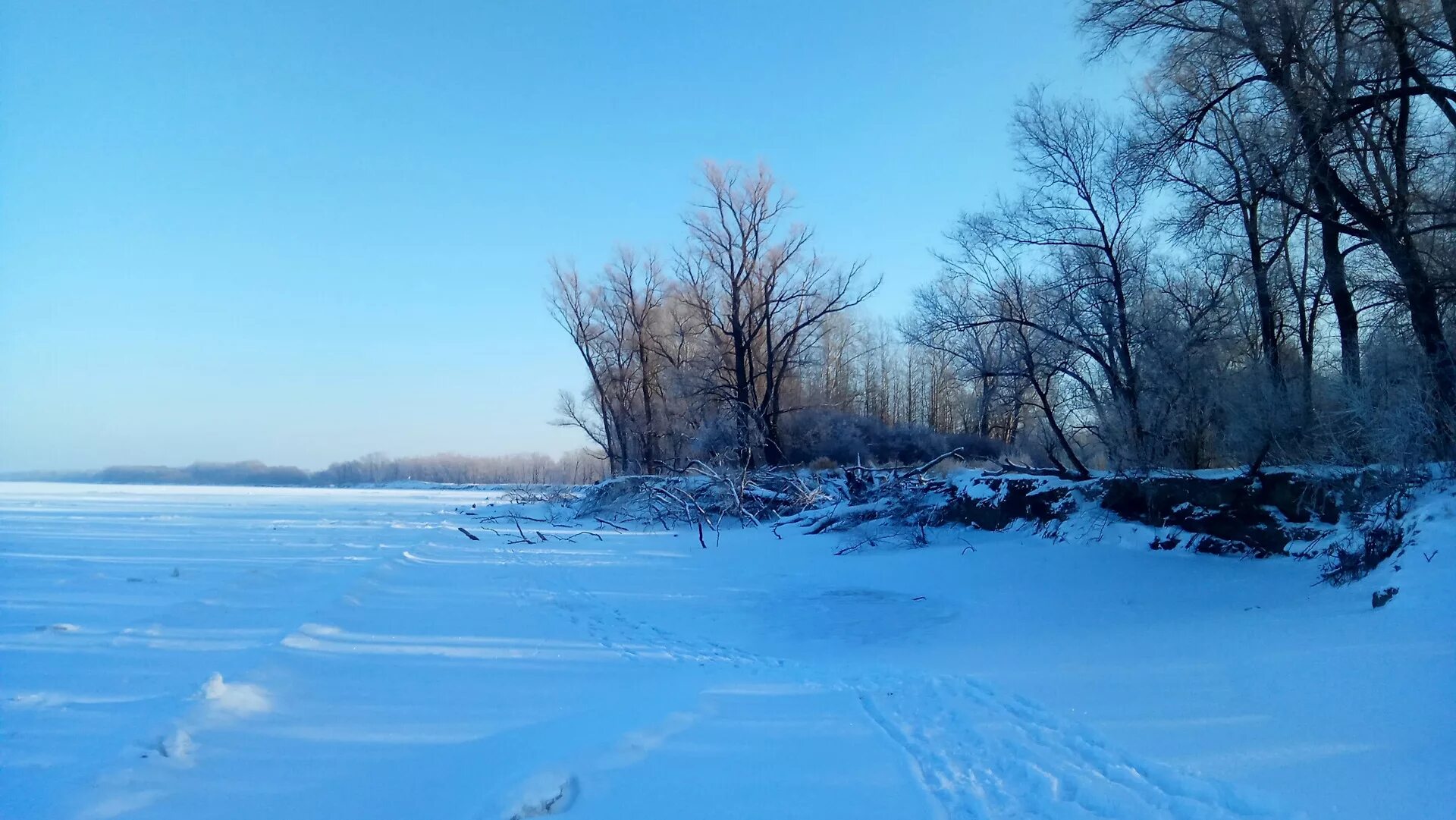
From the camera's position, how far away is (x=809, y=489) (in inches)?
787

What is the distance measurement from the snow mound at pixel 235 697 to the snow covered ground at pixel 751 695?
0.03 m

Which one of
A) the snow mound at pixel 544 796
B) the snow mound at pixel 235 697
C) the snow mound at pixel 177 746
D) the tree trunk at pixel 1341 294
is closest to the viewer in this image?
the snow mound at pixel 544 796

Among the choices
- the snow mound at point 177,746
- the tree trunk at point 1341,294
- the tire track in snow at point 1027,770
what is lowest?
the tire track in snow at point 1027,770

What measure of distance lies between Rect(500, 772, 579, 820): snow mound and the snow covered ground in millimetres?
19

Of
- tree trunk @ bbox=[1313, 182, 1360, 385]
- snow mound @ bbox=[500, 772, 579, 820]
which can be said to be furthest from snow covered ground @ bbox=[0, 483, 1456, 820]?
tree trunk @ bbox=[1313, 182, 1360, 385]

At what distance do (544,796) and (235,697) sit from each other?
2.49 m

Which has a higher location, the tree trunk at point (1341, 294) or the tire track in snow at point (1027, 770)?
the tree trunk at point (1341, 294)

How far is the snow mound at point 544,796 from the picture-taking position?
3.72m

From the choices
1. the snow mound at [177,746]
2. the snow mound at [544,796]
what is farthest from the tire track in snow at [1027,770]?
the snow mound at [177,746]

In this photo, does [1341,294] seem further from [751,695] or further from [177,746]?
[177,746]

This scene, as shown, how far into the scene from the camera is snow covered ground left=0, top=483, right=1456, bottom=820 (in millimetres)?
3809

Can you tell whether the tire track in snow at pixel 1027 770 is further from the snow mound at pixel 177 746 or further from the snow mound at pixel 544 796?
the snow mound at pixel 177 746

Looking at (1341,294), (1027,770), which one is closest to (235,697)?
(1027,770)

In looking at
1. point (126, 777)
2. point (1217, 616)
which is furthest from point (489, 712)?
point (1217, 616)
